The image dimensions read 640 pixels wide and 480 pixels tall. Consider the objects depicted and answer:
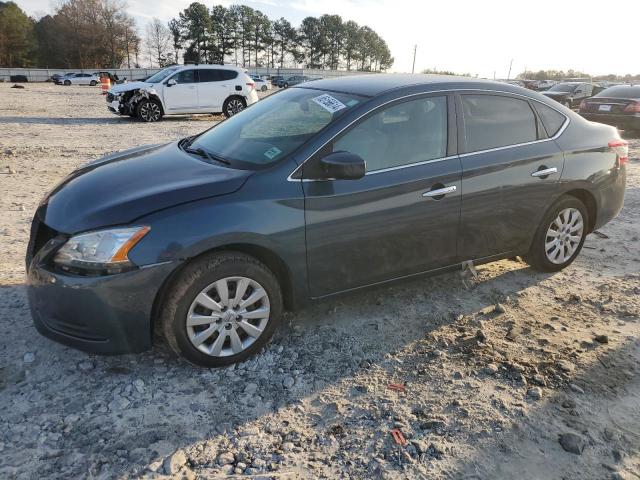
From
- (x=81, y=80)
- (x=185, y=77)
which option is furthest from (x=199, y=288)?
(x=81, y=80)

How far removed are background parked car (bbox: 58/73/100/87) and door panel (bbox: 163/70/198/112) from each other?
36839mm

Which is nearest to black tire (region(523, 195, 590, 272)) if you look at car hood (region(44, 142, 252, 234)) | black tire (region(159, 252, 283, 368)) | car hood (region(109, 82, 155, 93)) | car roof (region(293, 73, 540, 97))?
car roof (region(293, 73, 540, 97))

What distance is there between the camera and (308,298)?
336 cm

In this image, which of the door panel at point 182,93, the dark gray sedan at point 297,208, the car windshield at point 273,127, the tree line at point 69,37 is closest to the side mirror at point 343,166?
the dark gray sedan at point 297,208

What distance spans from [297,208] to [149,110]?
1379cm

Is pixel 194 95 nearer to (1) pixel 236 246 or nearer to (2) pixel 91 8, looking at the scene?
(1) pixel 236 246

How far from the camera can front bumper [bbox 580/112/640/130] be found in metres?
14.1

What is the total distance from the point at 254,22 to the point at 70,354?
96.7m

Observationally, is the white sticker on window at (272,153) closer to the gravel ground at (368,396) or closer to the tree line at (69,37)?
the gravel ground at (368,396)

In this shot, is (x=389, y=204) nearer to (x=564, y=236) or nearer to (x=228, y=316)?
(x=228, y=316)

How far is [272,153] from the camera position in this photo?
3.35m

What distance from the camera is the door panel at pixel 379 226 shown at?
10.7ft

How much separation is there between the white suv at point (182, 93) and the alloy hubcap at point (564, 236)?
1362 cm

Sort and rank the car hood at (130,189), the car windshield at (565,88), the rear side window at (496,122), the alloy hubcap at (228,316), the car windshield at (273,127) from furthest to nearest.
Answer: the car windshield at (565,88), the rear side window at (496,122), the car windshield at (273,127), the alloy hubcap at (228,316), the car hood at (130,189)
